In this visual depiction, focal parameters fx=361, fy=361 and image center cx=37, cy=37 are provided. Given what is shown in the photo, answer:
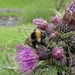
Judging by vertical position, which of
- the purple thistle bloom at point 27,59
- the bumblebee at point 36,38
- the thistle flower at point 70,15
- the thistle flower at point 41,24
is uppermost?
the thistle flower at point 70,15

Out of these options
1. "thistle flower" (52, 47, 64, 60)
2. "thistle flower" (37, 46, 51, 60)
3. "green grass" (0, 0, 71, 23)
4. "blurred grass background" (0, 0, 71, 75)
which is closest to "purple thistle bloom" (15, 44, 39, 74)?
"thistle flower" (37, 46, 51, 60)

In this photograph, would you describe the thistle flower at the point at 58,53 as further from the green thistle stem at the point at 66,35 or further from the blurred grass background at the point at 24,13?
the blurred grass background at the point at 24,13

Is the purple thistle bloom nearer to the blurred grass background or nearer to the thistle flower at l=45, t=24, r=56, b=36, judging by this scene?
the thistle flower at l=45, t=24, r=56, b=36

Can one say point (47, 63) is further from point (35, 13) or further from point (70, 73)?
point (35, 13)

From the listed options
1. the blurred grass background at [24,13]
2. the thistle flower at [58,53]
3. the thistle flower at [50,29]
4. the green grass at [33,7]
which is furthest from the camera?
the green grass at [33,7]

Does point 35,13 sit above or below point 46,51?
above

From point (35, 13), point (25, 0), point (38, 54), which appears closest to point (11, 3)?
point (25, 0)

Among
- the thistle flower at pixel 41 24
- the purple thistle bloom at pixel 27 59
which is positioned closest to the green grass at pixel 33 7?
the thistle flower at pixel 41 24
